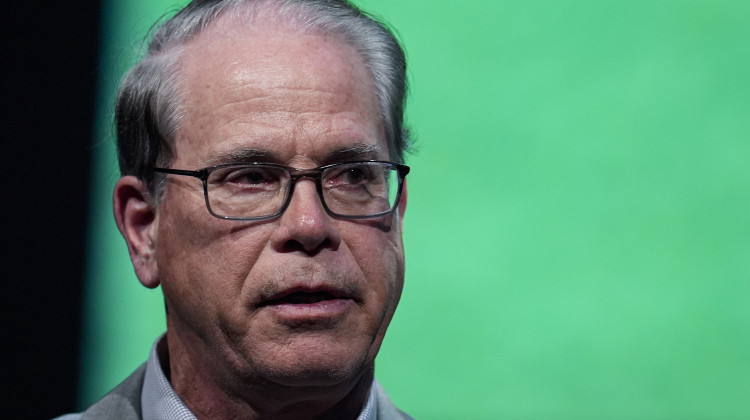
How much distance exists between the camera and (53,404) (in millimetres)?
2949

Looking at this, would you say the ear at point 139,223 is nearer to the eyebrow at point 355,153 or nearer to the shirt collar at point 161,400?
the shirt collar at point 161,400

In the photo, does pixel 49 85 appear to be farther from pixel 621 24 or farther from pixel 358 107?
pixel 621 24

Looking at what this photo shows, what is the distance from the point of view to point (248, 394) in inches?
67.5

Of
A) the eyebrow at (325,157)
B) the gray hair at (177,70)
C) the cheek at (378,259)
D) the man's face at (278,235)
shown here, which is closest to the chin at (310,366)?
the man's face at (278,235)

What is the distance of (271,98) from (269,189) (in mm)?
180

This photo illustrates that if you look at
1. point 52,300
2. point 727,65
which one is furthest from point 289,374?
point 727,65

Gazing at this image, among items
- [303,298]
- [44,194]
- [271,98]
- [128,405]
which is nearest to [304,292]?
[303,298]

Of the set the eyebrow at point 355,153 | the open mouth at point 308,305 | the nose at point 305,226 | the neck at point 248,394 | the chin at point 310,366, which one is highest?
the eyebrow at point 355,153

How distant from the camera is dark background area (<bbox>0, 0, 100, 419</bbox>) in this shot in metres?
2.88

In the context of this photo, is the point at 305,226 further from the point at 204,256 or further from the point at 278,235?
the point at 204,256

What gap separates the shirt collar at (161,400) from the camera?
5.95 ft

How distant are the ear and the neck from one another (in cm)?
16

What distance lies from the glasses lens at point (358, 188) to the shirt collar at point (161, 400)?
1.36 ft

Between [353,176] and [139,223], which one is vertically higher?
[353,176]
